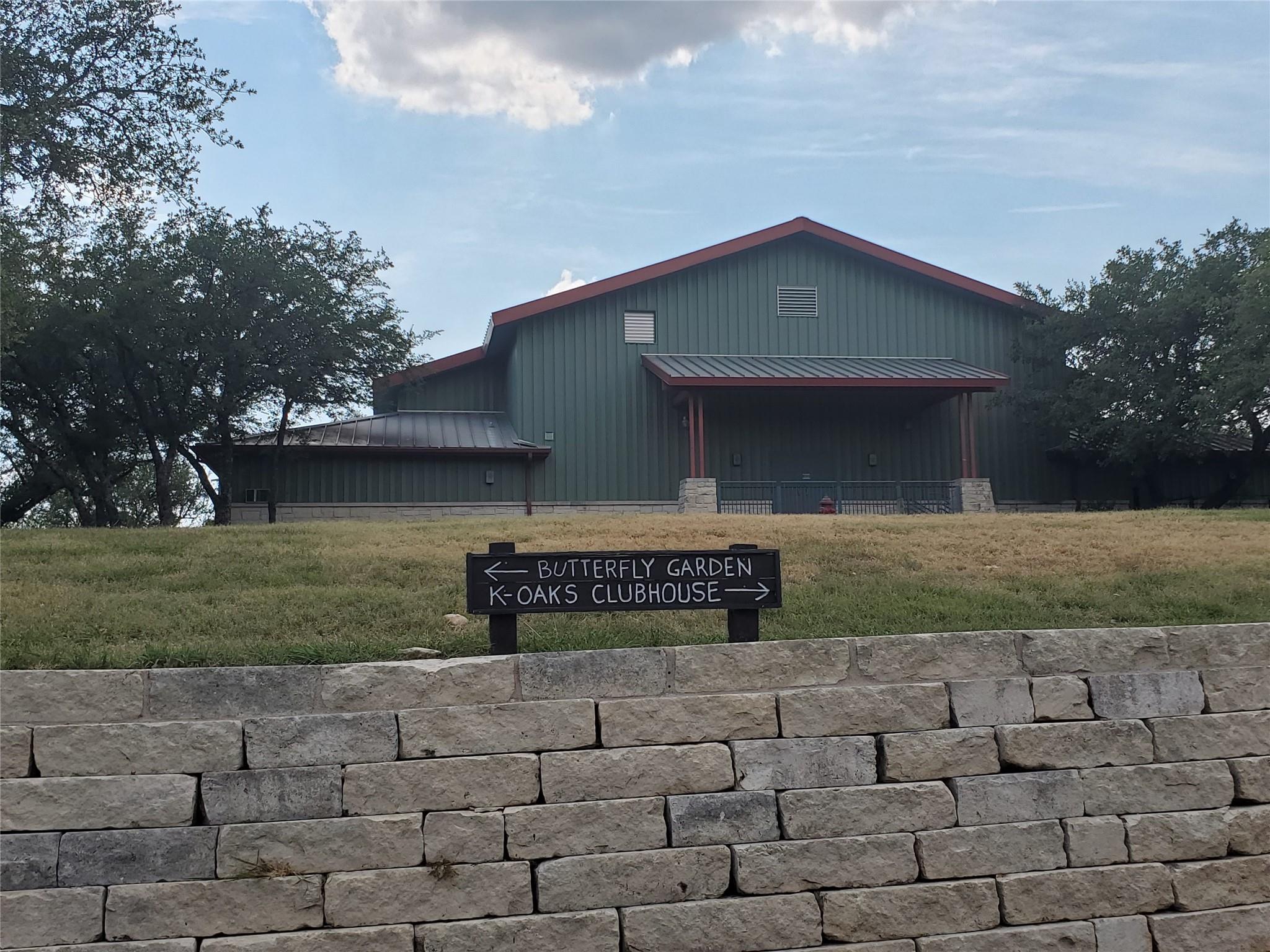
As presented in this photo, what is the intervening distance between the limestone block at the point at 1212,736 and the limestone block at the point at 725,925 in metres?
2.32

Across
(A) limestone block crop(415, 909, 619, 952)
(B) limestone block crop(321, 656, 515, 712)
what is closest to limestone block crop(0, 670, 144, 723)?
(B) limestone block crop(321, 656, 515, 712)

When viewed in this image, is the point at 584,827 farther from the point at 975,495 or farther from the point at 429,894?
the point at 975,495

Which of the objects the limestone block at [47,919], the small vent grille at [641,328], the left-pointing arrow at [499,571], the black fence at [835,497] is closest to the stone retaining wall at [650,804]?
the limestone block at [47,919]

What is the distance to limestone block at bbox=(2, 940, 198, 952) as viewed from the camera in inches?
183

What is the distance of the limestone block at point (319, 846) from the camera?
481 cm

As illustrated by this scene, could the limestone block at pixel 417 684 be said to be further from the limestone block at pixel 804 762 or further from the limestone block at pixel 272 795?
the limestone block at pixel 804 762

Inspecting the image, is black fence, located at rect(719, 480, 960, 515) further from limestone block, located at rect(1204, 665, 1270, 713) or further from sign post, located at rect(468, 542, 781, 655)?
sign post, located at rect(468, 542, 781, 655)

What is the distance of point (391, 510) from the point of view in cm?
2059

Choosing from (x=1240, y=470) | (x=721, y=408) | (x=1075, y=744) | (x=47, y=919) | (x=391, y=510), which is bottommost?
(x=47, y=919)

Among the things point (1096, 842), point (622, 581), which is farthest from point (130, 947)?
point (1096, 842)

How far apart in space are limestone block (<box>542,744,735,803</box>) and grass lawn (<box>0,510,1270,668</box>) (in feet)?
3.41

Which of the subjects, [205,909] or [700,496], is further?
[700,496]

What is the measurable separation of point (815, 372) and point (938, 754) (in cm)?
1578

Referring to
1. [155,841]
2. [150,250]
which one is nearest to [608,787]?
[155,841]
